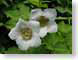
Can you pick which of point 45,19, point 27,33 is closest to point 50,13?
point 45,19

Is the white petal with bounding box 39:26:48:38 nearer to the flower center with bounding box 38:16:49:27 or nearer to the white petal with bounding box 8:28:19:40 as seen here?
the flower center with bounding box 38:16:49:27

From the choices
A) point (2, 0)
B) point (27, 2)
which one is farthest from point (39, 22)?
point (2, 0)

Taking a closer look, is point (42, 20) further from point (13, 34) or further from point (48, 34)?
point (13, 34)

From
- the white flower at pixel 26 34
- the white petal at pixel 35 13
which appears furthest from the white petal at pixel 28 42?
the white petal at pixel 35 13

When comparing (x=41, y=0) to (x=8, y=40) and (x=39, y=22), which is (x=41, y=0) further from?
(x=8, y=40)

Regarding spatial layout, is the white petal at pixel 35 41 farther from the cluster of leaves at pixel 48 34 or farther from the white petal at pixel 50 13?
the white petal at pixel 50 13

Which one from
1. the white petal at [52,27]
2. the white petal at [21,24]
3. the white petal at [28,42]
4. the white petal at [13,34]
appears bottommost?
the white petal at [28,42]
